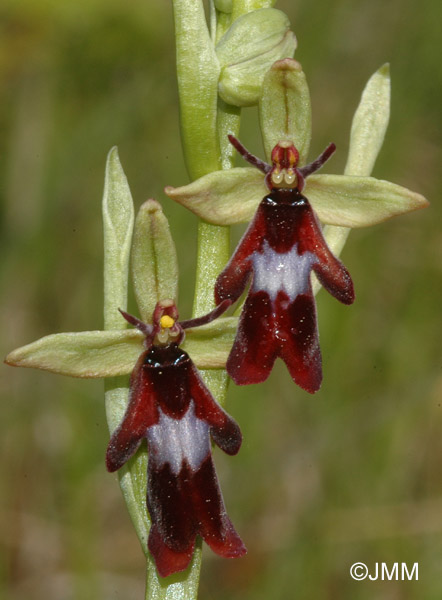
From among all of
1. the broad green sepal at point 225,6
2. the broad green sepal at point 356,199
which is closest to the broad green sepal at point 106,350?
the broad green sepal at point 356,199

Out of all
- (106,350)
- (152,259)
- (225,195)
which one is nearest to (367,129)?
(225,195)

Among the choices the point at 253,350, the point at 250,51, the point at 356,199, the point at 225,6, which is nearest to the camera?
the point at 253,350

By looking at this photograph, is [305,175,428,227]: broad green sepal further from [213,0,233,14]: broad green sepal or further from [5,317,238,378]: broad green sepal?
[213,0,233,14]: broad green sepal

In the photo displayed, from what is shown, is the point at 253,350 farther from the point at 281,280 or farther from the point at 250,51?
the point at 250,51

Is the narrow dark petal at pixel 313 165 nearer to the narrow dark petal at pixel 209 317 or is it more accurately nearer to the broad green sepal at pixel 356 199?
the broad green sepal at pixel 356 199

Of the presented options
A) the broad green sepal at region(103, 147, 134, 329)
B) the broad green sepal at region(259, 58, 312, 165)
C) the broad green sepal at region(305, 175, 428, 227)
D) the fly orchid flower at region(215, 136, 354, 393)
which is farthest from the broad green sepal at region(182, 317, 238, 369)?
the broad green sepal at region(259, 58, 312, 165)

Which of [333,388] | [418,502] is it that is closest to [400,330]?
[333,388]
